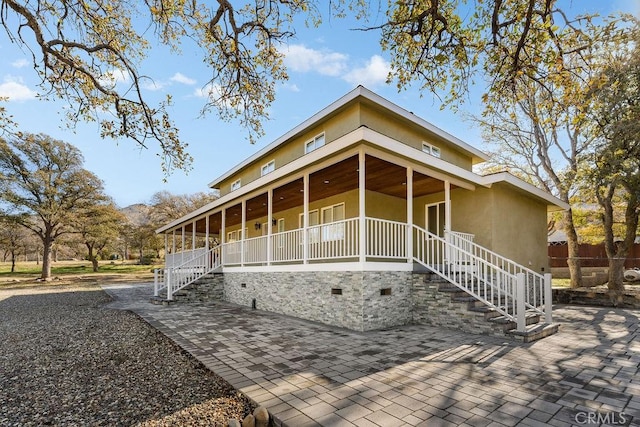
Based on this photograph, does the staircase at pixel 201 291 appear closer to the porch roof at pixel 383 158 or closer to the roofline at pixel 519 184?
the porch roof at pixel 383 158

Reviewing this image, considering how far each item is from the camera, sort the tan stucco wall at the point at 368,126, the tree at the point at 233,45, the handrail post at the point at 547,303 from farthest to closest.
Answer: the tan stucco wall at the point at 368,126, the handrail post at the point at 547,303, the tree at the point at 233,45

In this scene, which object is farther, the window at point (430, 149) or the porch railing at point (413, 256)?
the window at point (430, 149)

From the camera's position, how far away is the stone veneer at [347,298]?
7.24 m

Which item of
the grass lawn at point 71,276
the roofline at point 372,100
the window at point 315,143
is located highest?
the roofline at point 372,100

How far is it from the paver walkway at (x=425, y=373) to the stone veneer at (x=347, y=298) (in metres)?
0.36

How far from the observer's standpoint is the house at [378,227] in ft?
24.4

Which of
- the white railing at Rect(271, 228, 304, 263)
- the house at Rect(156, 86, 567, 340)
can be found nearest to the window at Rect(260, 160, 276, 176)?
the house at Rect(156, 86, 567, 340)

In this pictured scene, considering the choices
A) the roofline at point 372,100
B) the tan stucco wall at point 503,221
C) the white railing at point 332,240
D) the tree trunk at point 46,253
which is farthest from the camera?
the tree trunk at point 46,253

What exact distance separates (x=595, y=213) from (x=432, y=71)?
58.2 ft

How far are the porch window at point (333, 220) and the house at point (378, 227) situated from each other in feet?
0.19

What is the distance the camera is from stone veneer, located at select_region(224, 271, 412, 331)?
724cm

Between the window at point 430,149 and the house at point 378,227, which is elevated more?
the window at point 430,149

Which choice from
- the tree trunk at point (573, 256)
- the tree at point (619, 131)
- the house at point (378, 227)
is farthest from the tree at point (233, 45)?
the tree trunk at point (573, 256)

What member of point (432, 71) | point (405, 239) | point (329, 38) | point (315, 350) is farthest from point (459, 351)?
point (329, 38)
